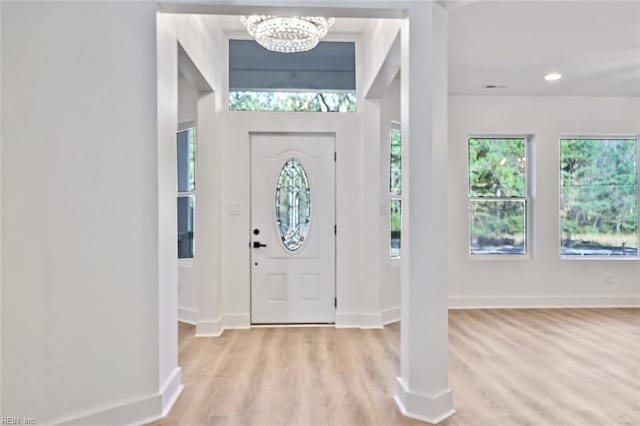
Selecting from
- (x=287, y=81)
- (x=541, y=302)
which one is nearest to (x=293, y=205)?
(x=287, y=81)

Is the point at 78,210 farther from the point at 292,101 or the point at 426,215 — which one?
the point at 292,101

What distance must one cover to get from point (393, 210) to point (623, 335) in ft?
8.85

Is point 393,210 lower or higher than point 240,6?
lower

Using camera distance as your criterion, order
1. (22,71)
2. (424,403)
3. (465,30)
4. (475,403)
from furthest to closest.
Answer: (465,30) → (475,403) → (424,403) → (22,71)

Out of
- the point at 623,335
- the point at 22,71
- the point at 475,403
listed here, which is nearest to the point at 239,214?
the point at 22,71

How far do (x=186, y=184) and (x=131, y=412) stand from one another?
2871 mm

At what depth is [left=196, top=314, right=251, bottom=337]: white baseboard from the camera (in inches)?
172

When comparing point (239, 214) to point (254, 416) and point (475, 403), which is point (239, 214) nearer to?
point (254, 416)

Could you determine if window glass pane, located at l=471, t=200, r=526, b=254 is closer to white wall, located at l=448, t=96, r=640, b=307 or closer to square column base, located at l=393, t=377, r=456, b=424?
white wall, located at l=448, t=96, r=640, b=307

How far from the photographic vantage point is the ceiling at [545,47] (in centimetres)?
328

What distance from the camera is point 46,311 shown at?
227cm

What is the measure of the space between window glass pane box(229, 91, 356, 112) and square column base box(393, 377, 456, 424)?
3.16 metres

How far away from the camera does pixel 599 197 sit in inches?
232

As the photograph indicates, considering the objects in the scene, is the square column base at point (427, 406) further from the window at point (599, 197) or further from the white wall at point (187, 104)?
the window at point (599, 197)
